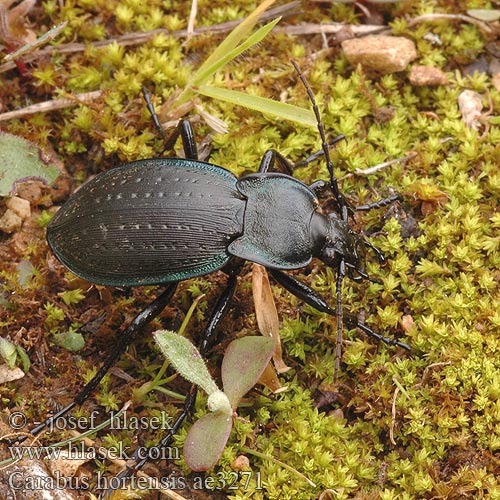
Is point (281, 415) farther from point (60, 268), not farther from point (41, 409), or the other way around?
point (60, 268)

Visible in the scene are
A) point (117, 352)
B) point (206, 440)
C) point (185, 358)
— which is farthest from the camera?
point (117, 352)

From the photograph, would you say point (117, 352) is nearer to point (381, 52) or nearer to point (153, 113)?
point (153, 113)

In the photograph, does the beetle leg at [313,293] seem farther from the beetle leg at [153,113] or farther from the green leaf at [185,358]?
the beetle leg at [153,113]

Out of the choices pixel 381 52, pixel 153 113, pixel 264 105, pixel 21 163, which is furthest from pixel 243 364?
pixel 381 52

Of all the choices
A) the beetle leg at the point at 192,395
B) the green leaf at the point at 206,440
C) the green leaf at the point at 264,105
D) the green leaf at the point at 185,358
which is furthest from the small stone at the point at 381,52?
the green leaf at the point at 206,440

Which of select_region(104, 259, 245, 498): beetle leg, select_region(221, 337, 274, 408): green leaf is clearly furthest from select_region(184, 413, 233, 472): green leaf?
select_region(104, 259, 245, 498): beetle leg

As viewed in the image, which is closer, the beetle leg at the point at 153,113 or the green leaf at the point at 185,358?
the green leaf at the point at 185,358

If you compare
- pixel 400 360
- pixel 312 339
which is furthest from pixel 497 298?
pixel 312 339
